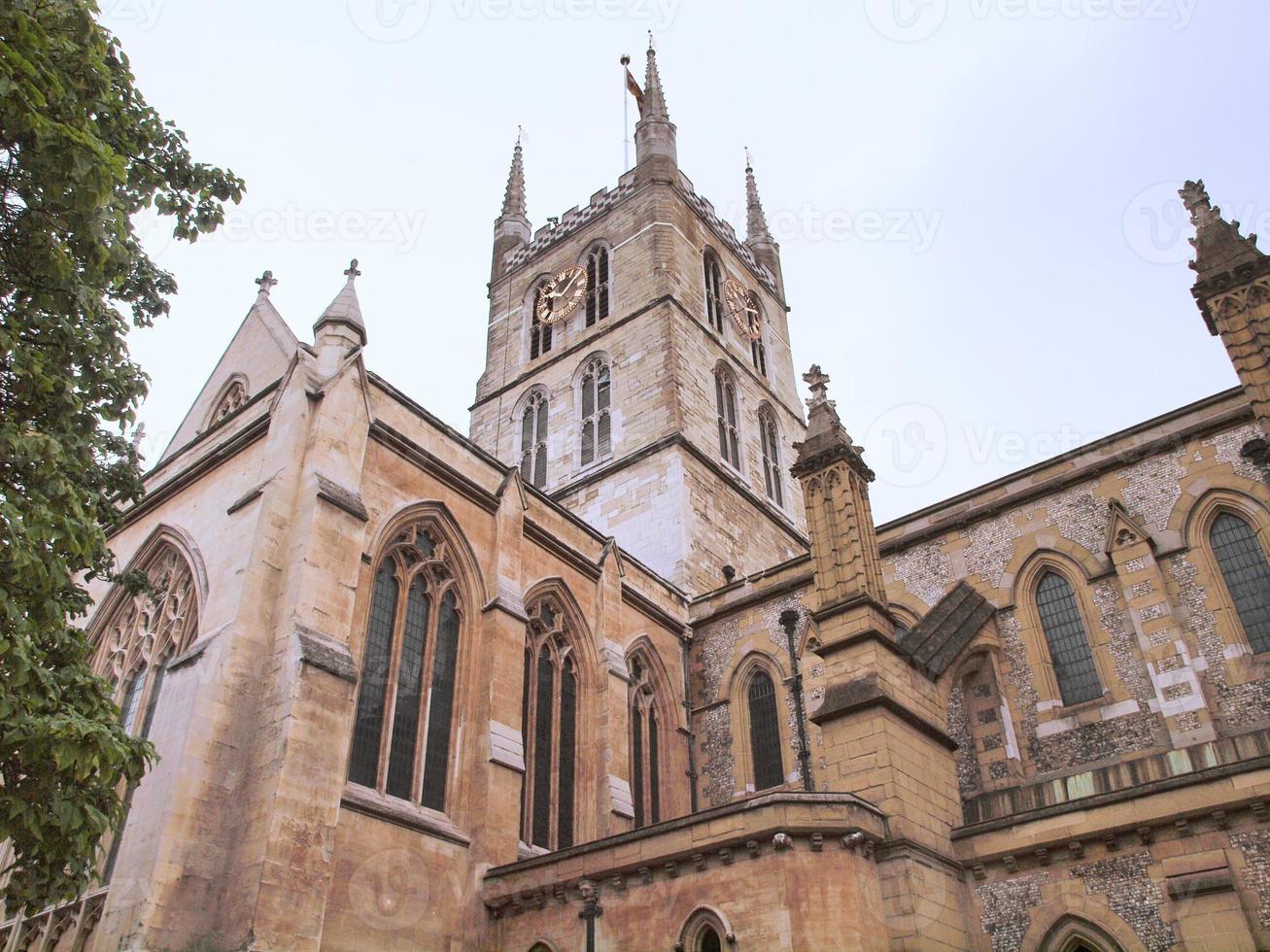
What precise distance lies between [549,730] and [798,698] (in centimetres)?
499

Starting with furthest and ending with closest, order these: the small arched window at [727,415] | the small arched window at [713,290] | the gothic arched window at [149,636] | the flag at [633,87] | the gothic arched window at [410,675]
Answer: the flag at [633,87], the small arched window at [713,290], the small arched window at [727,415], the gothic arched window at [149,636], the gothic arched window at [410,675]

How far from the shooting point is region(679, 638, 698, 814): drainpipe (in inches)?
823

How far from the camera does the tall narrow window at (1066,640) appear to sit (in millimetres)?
16984

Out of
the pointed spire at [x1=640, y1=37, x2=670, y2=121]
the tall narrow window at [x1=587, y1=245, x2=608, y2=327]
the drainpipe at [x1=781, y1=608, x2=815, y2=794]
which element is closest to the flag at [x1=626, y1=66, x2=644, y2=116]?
the pointed spire at [x1=640, y1=37, x2=670, y2=121]

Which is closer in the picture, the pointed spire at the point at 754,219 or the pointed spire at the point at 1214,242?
the pointed spire at the point at 1214,242

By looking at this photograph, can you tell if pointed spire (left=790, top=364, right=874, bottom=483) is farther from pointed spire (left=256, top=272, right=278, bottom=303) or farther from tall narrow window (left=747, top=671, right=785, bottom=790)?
pointed spire (left=256, top=272, right=278, bottom=303)

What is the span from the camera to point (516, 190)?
143 ft

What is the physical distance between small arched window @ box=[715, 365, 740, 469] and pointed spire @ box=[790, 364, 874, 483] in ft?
42.7

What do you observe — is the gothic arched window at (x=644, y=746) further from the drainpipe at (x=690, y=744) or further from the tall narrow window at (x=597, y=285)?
the tall narrow window at (x=597, y=285)

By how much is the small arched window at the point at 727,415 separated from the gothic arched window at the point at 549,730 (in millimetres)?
12340

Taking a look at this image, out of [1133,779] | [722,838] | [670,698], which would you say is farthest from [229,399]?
[1133,779]

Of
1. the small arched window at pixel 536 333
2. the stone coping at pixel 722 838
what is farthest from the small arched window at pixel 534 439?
the stone coping at pixel 722 838

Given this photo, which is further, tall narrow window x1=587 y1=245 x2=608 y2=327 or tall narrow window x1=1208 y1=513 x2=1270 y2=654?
tall narrow window x1=587 y1=245 x2=608 y2=327

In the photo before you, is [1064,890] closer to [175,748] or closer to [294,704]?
[294,704]
